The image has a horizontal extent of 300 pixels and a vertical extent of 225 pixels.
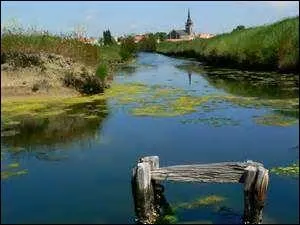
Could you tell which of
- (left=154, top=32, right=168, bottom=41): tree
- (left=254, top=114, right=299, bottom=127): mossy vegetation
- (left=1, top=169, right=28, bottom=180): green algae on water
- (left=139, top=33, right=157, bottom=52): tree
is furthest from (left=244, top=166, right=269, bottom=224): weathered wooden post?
(left=154, top=32, right=168, bottom=41): tree

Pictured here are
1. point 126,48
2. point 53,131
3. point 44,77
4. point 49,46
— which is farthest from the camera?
point 126,48

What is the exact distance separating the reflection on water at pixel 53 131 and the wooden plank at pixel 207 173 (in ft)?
14.7

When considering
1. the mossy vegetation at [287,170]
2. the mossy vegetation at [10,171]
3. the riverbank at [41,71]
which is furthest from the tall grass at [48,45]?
the mossy vegetation at [287,170]

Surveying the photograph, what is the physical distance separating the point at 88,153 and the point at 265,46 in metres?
23.5

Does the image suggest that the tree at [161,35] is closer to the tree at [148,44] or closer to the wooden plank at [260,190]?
the tree at [148,44]

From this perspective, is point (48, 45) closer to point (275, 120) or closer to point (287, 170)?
point (275, 120)

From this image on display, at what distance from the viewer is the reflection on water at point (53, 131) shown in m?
12.1

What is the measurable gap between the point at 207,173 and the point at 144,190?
3.04ft

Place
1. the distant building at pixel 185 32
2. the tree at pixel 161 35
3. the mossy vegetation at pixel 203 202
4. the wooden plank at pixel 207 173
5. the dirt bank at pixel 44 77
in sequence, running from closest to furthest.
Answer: the wooden plank at pixel 207 173 < the mossy vegetation at pixel 203 202 < the dirt bank at pixel 44 77 < the tree at pixel 161 35 < the distant building at pixel 185 32

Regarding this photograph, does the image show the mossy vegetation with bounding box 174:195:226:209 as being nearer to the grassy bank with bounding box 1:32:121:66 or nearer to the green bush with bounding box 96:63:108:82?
the green bush with bounding box 96:63:108:82

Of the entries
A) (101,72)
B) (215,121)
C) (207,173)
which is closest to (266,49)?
(101,72)

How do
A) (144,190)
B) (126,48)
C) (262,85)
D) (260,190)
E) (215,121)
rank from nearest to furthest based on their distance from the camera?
1. (260,190)
2. (144,190)
3. (215,121)
4. (262,85)
5. (126,48)

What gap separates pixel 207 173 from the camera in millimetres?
7094

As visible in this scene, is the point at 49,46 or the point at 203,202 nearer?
the point at 203,202
